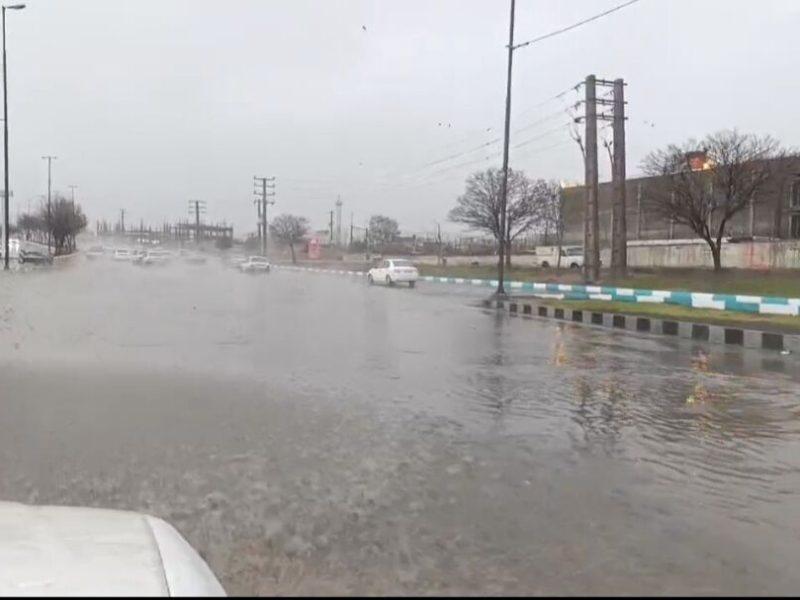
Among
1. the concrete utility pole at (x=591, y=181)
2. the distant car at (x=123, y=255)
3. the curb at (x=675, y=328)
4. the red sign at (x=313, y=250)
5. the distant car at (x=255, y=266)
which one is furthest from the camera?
the red sign at (x=313, y=250)

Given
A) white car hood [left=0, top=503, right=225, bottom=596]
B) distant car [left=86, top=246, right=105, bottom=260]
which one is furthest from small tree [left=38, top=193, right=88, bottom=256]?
white car hood [left=0, top=503, right=225, bottom=596]

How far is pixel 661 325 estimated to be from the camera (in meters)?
18.0

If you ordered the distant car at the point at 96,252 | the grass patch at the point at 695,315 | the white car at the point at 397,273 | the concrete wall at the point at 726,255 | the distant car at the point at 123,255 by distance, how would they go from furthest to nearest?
the distant car at the point at 96,252 → the distant car at the point at 123,255 → the white car at the point at 397,273 → the concrete wall at the point at 726,255 → the grass patch at the point at 695,315

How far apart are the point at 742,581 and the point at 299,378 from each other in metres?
6.57

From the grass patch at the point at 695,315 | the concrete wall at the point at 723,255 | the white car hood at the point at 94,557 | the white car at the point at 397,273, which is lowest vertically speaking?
the grass patch at the point at 695,315

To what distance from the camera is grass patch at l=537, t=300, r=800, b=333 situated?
17181 mm

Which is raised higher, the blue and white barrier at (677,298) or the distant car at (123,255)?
the distant car at (123,255)

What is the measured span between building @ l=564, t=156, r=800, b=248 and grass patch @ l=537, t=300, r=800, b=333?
63.4 ft

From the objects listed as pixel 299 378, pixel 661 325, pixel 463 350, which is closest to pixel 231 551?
pixel 299 378

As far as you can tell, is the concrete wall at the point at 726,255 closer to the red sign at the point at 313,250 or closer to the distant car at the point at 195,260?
the distant car at the point at 195,260

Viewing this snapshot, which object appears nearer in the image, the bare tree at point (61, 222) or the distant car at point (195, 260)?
the distant car at point (195, 260)

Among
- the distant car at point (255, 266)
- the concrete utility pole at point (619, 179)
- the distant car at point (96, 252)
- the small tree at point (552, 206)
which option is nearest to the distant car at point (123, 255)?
the distant car at point (96, 252)

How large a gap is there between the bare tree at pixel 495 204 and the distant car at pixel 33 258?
2976cm

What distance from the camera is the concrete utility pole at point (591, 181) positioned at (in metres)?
27.4
